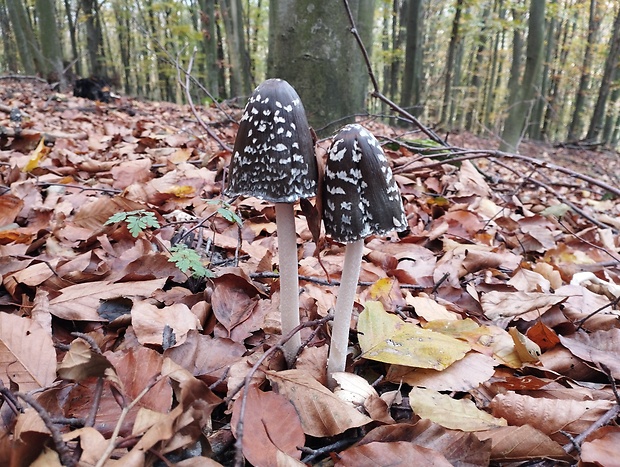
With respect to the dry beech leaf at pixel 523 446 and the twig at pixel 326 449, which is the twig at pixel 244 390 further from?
the dry beech leaf at pixel 523 446

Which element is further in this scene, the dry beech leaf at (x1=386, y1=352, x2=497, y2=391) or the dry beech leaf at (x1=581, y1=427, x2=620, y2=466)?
the dry beech leaf at (x1=386, y1=352, x2=497, y2=391)

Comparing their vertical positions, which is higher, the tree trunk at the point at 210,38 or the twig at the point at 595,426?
the tree trunk at the point at 210,38

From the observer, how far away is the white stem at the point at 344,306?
1631mm

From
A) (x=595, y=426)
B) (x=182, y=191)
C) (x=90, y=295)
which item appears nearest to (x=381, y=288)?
(x=595, y=426)

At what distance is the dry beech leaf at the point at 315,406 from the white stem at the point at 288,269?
194 millimetres

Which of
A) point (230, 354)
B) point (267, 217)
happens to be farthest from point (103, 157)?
point (230, 354)

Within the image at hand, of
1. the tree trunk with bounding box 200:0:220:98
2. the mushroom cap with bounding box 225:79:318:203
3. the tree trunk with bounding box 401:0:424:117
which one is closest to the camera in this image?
the mushroom cap with bounding box 225:79:318:203

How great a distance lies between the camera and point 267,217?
3301 millimetres

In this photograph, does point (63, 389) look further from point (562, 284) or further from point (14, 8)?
point (14, 8)

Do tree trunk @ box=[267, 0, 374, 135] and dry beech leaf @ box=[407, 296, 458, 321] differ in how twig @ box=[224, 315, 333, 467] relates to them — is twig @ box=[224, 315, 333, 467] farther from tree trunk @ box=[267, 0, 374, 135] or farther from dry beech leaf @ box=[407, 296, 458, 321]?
tree trunk @ box=[267, 0, 374, 135]

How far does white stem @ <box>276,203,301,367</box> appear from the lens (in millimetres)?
1639

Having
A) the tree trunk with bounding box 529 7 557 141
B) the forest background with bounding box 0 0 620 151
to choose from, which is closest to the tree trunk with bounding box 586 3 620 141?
the forest background with bounding box 0 0 620 151

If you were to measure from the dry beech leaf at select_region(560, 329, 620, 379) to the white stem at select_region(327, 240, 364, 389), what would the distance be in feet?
3.69

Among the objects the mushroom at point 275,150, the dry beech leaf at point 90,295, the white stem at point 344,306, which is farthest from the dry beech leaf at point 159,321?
the mushroom at point 275,150
